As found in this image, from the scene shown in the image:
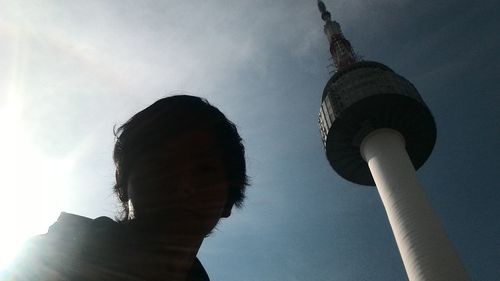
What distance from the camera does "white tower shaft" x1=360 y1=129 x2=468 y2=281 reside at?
2827 centimetres

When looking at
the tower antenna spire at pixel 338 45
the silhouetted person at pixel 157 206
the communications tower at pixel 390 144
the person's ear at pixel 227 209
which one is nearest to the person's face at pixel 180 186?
the silhouetted person at pixel 157 206

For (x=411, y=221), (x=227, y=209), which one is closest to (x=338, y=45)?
(x=411, y=221)

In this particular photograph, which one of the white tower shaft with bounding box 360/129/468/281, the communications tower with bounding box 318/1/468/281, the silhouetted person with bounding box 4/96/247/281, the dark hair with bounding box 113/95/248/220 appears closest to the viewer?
the silhouetted person with bounding box 4/96/247/281

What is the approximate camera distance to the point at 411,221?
3009cm

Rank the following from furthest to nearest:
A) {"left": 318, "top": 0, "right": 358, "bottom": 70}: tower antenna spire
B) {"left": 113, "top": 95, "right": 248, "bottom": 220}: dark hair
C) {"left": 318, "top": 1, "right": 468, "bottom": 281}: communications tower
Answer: {"left": 318, "top": 0, "right": 358, "bottom": 70}: tower antenna spire < {"left": 318, "top": 1, "right": 468, "bottom": 281}: communications tower < {"left": 113, "top": 95, "right": 248, "bottom": 220}: dark hair

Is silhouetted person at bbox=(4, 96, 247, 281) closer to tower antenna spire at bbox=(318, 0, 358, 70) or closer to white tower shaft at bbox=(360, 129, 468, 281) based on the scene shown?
white tower shaft at bbox=(360, 129, 468, 281)

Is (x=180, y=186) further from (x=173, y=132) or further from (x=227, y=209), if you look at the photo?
(x=227, y=209)

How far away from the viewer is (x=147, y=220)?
1862 millimetres

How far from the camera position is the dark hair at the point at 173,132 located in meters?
2.10

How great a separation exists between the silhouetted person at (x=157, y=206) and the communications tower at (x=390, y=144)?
2953 cm

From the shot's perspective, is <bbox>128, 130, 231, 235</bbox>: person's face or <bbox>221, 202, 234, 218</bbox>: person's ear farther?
<bbox>221, 202, 234, 218</bbox>: person's ear

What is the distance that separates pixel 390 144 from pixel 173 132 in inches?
1450

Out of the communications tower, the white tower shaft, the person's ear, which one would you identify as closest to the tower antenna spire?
the communications tower

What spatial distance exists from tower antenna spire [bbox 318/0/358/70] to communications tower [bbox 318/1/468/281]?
0.36ft
